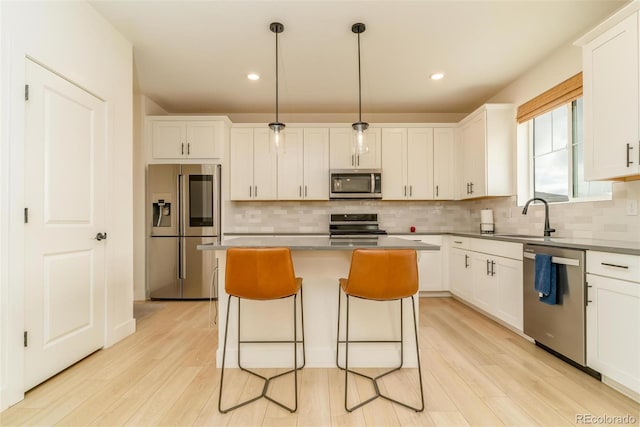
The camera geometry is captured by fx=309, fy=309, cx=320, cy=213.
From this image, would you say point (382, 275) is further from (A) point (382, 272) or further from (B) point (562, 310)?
(B) point (562, 310)

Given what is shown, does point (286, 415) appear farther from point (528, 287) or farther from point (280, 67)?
point (280, 67)

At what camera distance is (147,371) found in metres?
2.18

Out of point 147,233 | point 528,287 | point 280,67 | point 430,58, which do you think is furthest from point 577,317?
point 147,233

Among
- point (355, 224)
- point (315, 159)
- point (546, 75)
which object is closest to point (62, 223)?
point (315, 159)

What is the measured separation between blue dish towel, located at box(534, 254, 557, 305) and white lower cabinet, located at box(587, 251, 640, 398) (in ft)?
0.77

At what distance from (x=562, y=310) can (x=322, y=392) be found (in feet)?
5.94

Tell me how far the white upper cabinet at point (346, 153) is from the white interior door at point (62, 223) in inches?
108

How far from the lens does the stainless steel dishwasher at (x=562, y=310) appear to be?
2.08 m

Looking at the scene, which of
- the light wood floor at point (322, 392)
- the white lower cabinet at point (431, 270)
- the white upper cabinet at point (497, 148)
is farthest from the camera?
the white lower cabinet at point (431, 270)

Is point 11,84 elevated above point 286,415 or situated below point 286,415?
above

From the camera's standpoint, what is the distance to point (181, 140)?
13.5ft

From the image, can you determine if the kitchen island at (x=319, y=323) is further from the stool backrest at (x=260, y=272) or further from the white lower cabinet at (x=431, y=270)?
the white lower cabinet at (x=431, y=270)

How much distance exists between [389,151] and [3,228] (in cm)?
402

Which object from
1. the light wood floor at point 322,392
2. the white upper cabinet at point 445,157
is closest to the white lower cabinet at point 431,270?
the white upper cabinet at point 445,157
